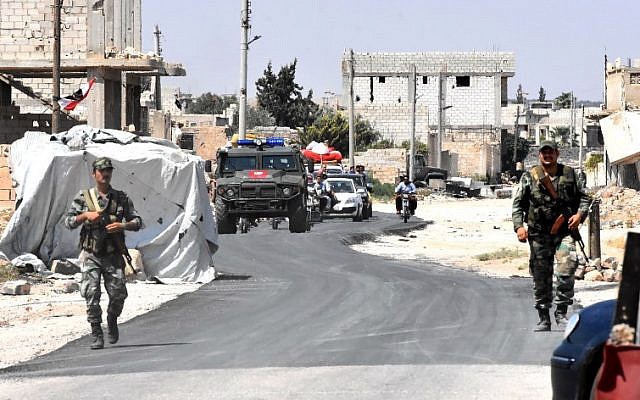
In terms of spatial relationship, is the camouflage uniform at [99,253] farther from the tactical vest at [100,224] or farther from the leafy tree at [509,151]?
the leafy tree at [509,151]

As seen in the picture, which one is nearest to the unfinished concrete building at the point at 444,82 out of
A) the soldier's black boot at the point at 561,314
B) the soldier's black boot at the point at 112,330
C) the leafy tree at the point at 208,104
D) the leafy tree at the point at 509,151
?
A: the leafy tree at the point at 509,151

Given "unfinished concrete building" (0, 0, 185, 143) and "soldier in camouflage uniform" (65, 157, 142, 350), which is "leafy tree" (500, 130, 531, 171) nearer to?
"unfinished concrete building" (0, 0, 185, 143)

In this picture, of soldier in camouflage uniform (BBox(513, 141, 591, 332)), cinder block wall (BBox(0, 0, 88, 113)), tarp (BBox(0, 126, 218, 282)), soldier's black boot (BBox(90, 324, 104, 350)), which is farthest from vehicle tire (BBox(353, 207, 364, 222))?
soldier's black boot (BBox(90, 324, 104, 350))

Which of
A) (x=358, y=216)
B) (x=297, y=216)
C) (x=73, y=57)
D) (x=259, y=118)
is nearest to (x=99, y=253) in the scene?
(x=297, y=216)

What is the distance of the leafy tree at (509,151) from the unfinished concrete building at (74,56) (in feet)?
215

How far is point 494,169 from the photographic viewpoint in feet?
331

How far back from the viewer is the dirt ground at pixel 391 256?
15.3 metres

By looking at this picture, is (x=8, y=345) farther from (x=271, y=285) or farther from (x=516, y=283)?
(x=516, y=283)

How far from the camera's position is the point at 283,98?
119 meters

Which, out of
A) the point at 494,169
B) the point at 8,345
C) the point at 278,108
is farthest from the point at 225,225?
the point at 278,108

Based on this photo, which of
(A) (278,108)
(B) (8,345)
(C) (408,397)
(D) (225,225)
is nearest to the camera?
(C) (408,397)

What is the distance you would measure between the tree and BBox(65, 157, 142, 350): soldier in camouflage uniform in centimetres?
10374

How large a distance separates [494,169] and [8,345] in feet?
288

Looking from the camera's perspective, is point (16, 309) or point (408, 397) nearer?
point (408, 397)
